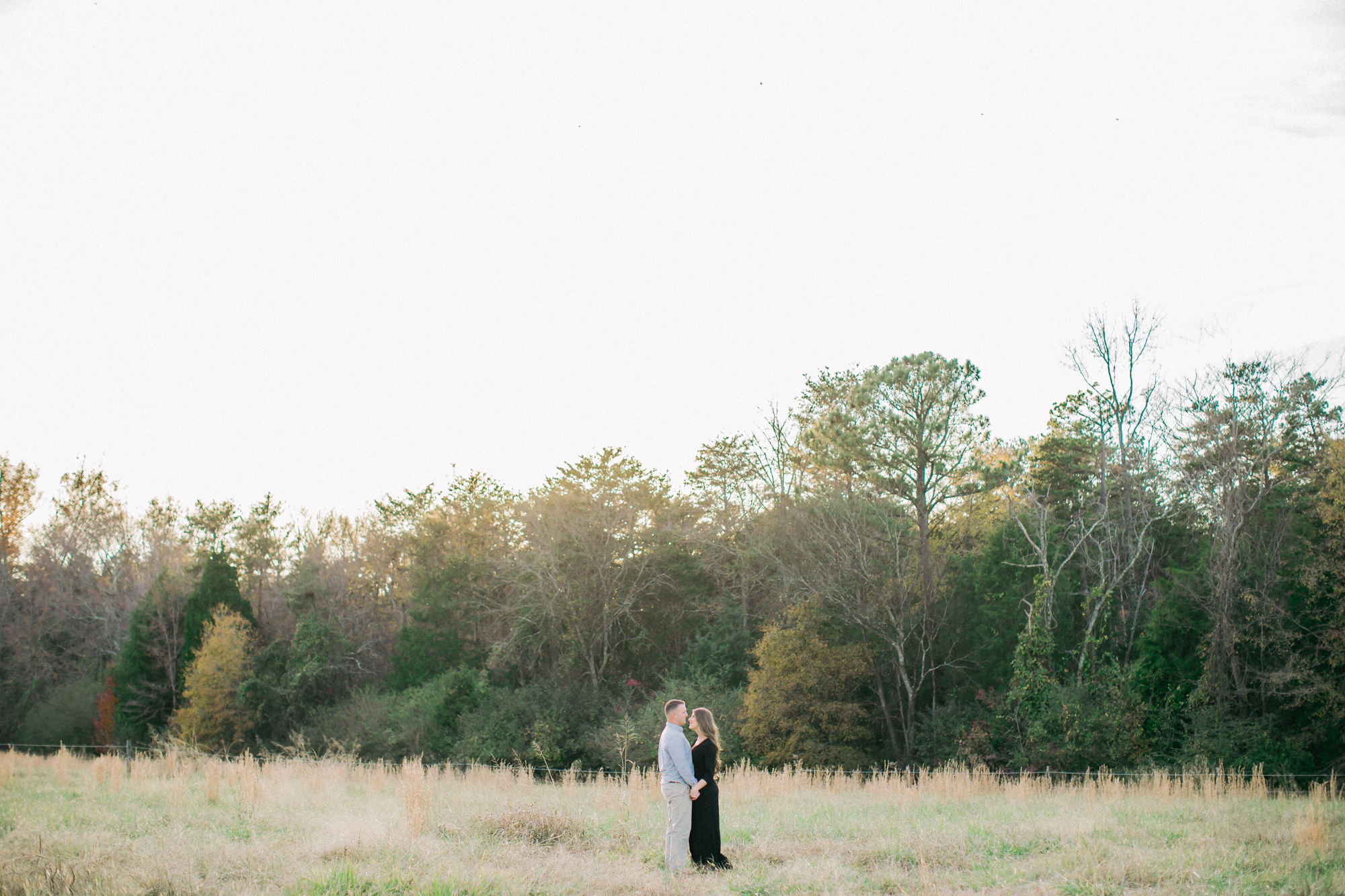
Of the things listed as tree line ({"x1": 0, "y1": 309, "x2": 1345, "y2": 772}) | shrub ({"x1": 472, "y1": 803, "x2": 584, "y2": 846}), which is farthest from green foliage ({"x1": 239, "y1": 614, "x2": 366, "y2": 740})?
shrub ({"x1": 472, "y1": 803, "x2": 584, "y2": 846})

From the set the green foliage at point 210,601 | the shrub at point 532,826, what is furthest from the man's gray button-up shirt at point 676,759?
the green foliage at point 210,601

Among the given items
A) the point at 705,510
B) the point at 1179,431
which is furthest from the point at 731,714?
the point at 1179,431

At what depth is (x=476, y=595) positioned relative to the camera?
3556 centimetres

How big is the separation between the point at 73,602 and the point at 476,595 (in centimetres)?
2244

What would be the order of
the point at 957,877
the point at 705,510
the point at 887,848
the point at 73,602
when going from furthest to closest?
the point at 73,602 → the point at 705,510 → the point at 887,848 → the point at 957,877

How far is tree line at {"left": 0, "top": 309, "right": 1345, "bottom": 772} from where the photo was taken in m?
→ 21.5

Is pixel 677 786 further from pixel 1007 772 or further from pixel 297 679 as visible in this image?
pixel 297 679

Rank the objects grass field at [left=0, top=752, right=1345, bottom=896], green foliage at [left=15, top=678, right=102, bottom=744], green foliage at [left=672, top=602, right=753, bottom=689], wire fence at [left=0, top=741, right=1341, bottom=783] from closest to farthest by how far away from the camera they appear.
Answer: grass field at [left=0, top=752, right=1345, bottom=896] < wire fence at [left=0, top=741, right=1341, bottom=783] < green foliage at [left=672, top=602, right=753, bottom=689] < green foliage at [left=15, top=678, right=102, bottom=744]

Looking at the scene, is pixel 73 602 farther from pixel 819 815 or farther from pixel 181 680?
pixel 819 815

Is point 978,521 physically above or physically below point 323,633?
above

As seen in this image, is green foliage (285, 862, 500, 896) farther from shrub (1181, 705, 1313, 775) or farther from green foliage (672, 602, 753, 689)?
green foliage (672, 602, 753, 689)

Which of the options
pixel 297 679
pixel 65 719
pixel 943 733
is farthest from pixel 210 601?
pixel 943 733

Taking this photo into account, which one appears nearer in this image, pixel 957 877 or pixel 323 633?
pixel 957 877

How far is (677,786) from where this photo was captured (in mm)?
8312
